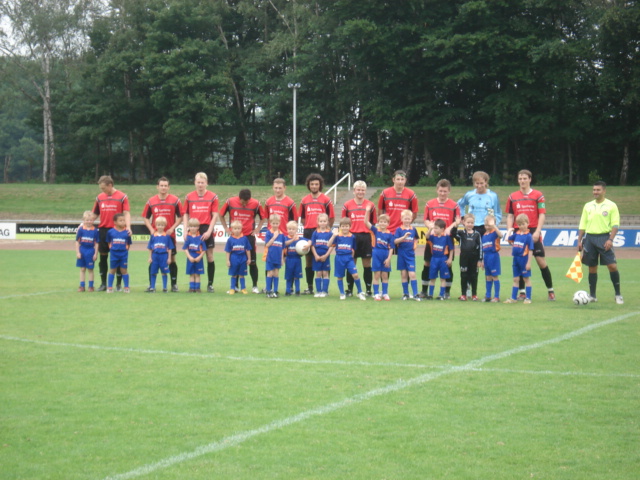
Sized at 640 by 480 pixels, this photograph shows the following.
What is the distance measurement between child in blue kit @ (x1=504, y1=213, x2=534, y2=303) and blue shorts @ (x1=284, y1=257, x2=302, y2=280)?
12.1 feet

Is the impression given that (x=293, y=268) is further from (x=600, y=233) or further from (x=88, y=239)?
(x=600, y=233)

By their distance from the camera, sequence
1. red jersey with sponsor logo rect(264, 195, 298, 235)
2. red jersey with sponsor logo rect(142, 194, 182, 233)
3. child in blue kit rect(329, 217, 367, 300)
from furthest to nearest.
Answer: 1. red jersey with sponsor logo rect(142, 194, 182, 233)
2. red jersey with sponsor logo rect(264, 195, 298, 235)
3. child in blue kit rect(329, 217, 367, 300)

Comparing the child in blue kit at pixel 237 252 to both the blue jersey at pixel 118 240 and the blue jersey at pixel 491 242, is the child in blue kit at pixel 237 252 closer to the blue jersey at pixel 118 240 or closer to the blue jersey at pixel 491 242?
the blue jersey at pixel 118 240

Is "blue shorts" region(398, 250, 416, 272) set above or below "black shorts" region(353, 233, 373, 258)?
below

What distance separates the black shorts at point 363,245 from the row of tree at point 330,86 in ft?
115

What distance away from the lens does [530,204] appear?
12664 mm

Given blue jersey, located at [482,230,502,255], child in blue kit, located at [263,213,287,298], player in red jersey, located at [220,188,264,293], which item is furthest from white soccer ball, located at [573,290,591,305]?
player in red jersey, located at [220,188,264,293]

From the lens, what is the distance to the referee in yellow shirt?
12148 millimetres

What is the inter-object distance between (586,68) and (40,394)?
48477 millimetres

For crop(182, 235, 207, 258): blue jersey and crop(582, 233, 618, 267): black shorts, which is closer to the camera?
crop(582, 233, 618, 267): black shorts

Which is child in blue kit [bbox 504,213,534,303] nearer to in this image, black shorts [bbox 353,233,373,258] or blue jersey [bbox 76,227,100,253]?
black shorts [bbox 353,233,373,258]

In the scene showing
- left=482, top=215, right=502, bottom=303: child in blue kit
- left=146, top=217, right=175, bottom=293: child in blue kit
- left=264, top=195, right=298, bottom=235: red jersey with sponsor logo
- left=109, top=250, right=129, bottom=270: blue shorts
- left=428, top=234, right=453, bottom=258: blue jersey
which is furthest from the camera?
left=264, top=195, right=298, bottom=235: red jersey with sponsor logo

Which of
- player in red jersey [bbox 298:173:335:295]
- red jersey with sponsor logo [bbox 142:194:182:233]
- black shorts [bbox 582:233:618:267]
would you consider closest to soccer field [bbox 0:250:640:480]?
black shorts [bbox 582:233:618:267]

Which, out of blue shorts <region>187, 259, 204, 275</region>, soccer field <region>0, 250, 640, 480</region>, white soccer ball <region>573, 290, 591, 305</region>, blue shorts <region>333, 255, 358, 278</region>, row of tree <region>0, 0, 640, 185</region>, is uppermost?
row of tree <region>0, 0, 640, 185</region>
